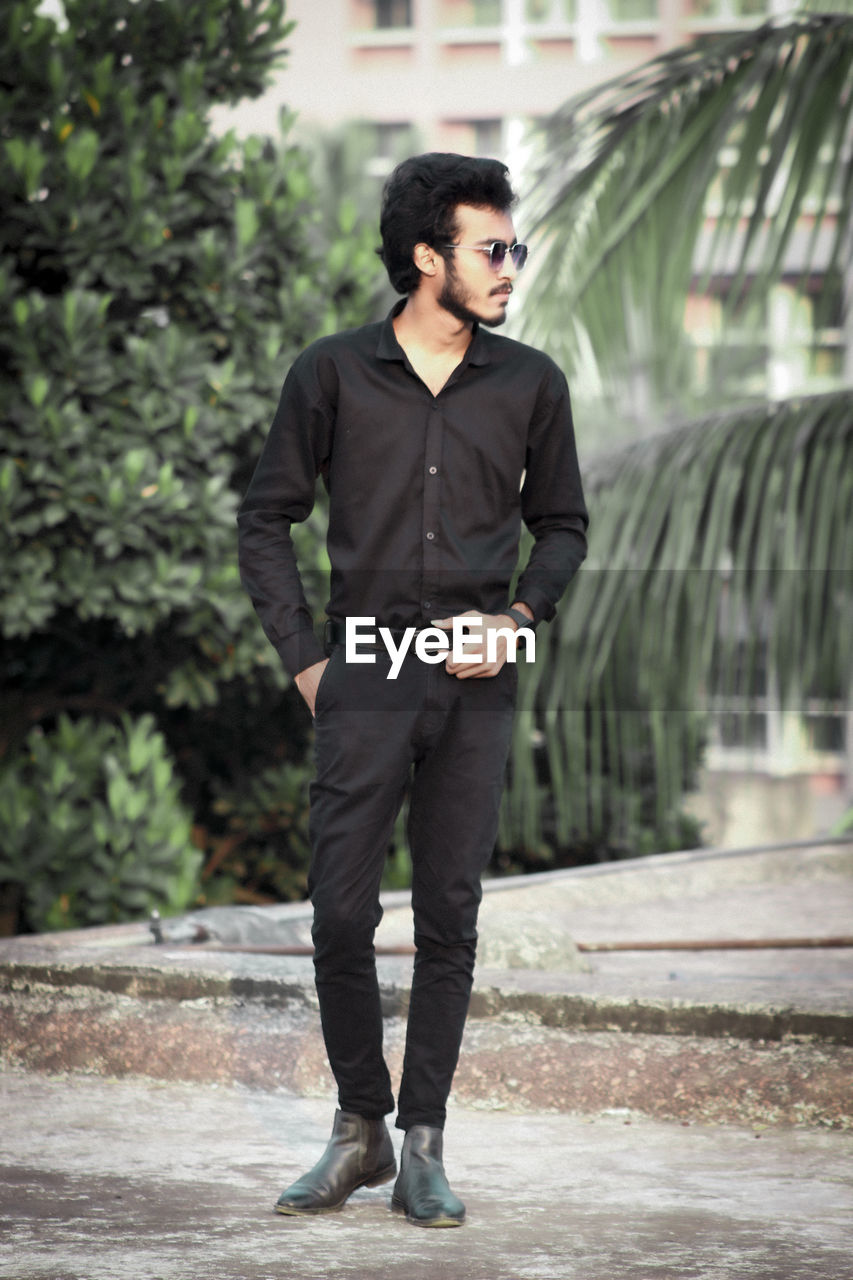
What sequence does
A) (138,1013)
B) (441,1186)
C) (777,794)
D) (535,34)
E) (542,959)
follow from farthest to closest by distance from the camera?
(535,34)
(777,794)
(542,959)
(138,1013)
(441,1186)

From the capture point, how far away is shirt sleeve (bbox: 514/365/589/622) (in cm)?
326

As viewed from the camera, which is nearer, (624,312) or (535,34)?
(624,312)

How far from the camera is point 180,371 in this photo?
6.36 metres

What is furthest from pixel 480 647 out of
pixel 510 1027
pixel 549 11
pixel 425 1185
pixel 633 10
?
pixel 549 11

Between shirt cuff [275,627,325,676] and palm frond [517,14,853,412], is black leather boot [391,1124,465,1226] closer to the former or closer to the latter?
shirt cuff [275,627,325,676]

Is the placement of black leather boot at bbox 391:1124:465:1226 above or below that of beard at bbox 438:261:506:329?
below

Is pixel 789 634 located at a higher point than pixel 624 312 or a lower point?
lower

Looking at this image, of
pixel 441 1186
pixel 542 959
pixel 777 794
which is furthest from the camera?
pixel 777 794

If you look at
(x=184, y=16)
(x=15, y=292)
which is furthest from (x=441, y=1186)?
(x=184, y=16)

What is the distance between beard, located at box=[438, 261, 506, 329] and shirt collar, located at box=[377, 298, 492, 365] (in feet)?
0.21

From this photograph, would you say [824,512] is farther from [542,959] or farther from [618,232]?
[542,959]

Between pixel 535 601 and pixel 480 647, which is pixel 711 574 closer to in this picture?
pixel 535 601

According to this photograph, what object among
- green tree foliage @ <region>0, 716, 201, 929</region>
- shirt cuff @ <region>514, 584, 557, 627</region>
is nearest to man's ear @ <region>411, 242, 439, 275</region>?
shirt cuff @ <region>514, 584, 557, 627</region>

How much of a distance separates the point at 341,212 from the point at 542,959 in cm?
342
